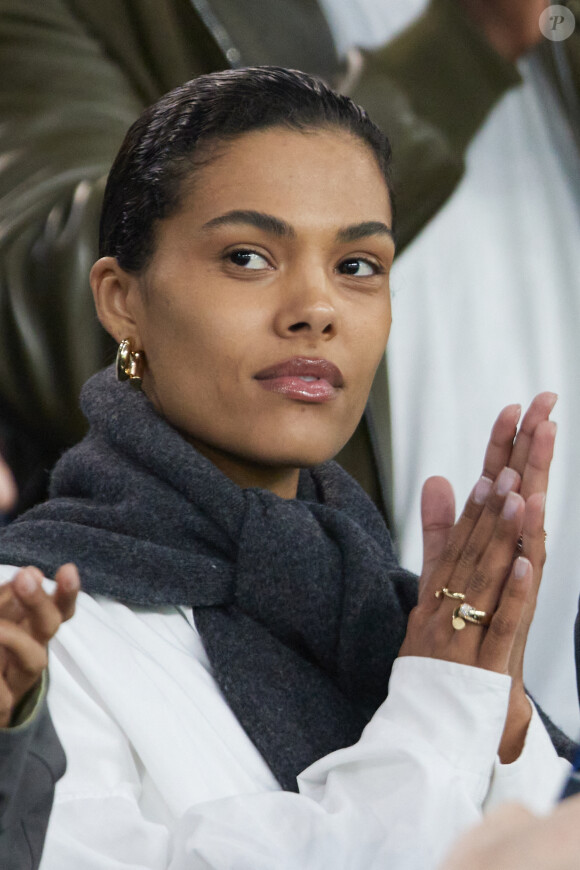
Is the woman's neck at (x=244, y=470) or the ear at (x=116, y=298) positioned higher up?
the ear at (x=116, y=298)

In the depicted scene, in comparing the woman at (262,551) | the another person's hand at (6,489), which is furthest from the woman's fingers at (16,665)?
the another person's hand at (6,489)

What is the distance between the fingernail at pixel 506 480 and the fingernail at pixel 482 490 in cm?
1

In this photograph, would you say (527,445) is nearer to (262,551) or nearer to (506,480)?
(506,480)

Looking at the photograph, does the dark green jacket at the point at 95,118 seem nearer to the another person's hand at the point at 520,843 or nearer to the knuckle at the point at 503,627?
the knuckle at the point at 503,627

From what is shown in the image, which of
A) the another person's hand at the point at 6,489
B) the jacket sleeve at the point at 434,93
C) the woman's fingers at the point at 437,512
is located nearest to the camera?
the woman's fingers at the point at 437,512

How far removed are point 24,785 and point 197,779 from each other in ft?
0.58

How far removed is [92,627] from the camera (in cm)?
64

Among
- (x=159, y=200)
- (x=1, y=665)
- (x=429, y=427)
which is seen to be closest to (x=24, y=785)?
(x=1, y=665)

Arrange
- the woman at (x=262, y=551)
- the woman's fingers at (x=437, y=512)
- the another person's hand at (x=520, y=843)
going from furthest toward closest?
the woman's fingers at (x=437, y=512)
the woman at (x=262, y=551)
the another person's hand at (x=520, y=843)

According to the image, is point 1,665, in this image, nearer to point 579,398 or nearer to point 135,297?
point 135,297

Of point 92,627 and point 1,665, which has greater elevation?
point 1,665

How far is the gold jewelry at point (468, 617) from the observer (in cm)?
61

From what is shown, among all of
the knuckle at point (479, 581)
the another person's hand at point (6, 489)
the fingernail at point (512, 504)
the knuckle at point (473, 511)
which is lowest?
the another person's hand at point (6, 489)

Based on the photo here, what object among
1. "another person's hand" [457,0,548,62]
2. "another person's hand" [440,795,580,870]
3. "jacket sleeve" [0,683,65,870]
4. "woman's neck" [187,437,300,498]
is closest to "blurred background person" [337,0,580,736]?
"another person's hand" [457,0,548,62]
